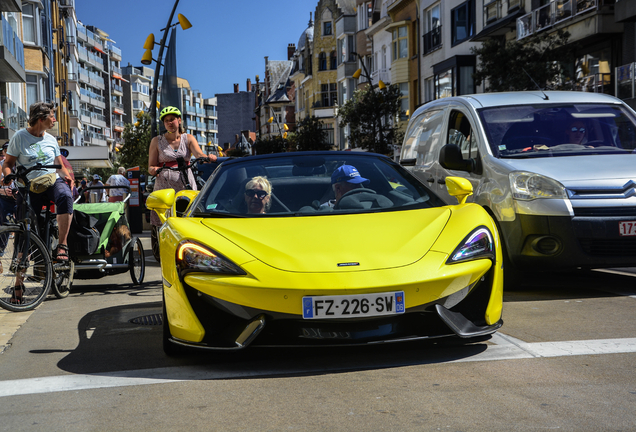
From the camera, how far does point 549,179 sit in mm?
7074

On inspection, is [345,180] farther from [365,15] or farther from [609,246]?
[365,15]

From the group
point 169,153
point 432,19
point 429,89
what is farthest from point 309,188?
point 429,89

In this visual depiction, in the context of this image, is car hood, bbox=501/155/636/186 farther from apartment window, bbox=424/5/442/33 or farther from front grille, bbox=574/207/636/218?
apartment window, bbox=424/5/442/33

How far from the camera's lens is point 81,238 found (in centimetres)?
891

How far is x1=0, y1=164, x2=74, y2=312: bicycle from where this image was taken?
24.6 feet

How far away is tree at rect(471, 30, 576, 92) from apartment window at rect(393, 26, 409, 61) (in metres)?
22.3

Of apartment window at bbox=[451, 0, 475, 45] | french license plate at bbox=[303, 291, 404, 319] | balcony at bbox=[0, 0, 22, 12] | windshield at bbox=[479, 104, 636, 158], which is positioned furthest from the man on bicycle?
apartment window at bbox=[451, 0, 475, 45]

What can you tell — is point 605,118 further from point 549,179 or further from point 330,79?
point 330,79

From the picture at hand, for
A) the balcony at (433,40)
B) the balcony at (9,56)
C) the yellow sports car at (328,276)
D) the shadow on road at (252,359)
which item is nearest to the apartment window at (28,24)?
the balcony at (9,56)

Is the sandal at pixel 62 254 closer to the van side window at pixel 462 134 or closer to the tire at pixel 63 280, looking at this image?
the tire at pixel 63 280

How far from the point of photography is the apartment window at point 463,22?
3753 centimetres

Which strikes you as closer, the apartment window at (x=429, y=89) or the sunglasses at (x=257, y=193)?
the sunglasses at (x=257, y=193)

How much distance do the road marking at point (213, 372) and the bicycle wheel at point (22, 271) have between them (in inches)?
117

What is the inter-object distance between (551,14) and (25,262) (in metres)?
24.3
